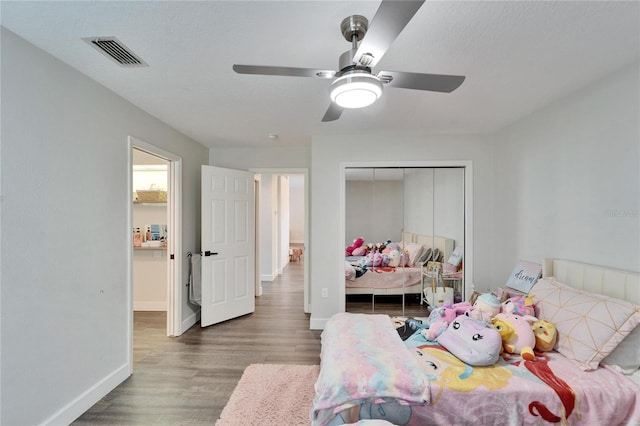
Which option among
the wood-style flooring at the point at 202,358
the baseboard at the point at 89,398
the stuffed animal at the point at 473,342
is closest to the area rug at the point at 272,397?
the wood-style flooring at the point at 202,358

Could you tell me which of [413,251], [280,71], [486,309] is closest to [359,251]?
[413,251]

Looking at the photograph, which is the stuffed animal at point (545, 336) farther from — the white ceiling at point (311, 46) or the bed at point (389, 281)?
the white ceiling at point (311, 46)

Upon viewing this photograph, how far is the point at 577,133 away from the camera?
233cm

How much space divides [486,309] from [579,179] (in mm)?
1277

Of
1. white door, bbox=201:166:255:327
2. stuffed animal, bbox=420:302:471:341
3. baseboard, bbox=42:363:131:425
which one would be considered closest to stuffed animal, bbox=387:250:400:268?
stuffed animal, bbox=420:302:471:341

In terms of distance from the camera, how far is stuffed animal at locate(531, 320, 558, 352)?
76.7 inches

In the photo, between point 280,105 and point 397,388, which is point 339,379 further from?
point 280,105

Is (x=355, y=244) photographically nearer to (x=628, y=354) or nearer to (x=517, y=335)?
(x=517, y=335)

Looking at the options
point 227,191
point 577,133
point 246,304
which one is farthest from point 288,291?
point 577,133

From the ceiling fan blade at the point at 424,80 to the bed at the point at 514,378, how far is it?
1593 mm

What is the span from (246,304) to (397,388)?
293 cm

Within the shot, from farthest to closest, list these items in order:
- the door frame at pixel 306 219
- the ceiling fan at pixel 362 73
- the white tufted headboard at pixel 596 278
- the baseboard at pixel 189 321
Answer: the door frame at pixel 306 219 → the baseboard at pixel 189 321 → the white tufted headboard at pixel 596 278 → the ceiling fan at pixel 362 73

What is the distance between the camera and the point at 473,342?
73.2 inches

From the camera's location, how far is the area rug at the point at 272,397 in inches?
79.2
